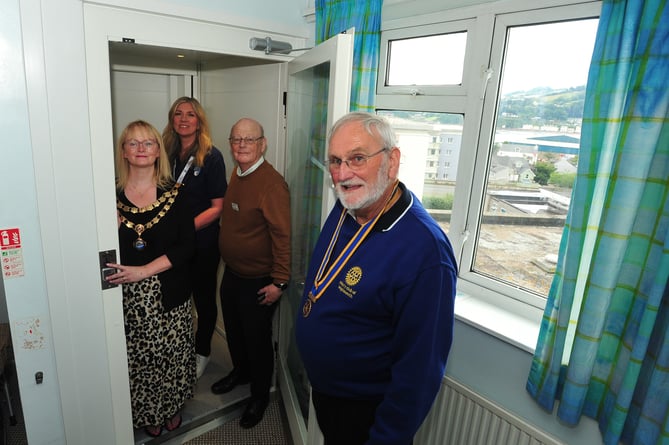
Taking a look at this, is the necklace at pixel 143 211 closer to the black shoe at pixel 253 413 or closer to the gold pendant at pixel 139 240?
the gold pendant at pixel 139 240

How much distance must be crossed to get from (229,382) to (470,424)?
1556mm

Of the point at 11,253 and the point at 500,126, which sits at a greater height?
the point at 500,126

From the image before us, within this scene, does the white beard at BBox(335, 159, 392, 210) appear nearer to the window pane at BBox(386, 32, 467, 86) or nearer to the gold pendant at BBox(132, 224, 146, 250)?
the window pane at BBox(386, 32, 467, 86)

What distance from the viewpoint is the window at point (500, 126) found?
153 centimetres

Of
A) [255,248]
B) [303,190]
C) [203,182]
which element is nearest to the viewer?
[255,248]

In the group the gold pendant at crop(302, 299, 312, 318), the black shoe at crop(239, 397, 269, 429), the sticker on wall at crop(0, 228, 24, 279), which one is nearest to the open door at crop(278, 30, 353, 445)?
the black shoe at crop(239, 397, 269, 429)

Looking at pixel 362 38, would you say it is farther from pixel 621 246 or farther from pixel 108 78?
pixel 621 246

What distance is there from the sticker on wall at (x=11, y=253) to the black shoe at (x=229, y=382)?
4.62 ft

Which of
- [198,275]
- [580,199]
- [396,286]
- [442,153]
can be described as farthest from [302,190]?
[580,199]

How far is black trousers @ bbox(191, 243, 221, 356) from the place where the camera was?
2.57 meters

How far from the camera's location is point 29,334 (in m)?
1.57

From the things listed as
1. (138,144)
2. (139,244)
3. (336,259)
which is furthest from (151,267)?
(336,259)

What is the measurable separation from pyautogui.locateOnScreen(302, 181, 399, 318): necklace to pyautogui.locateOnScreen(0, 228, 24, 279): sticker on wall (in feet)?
3.47

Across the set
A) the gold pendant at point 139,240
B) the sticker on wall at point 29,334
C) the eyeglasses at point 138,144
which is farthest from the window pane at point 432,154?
the sticker on wall at point 29,334
